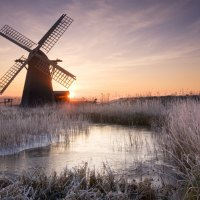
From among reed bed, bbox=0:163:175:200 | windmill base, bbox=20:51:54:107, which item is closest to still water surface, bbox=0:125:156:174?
reed bed, bbox=0:163:175:200

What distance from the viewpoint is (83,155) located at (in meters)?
8.79

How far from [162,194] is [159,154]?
10.0 feet

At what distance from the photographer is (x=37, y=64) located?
23938 millimetres

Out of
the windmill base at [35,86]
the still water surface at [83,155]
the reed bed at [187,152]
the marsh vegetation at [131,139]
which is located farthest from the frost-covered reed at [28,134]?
the windmill base at [35,86]

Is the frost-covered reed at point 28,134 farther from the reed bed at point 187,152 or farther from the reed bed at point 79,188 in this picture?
the reed bed at point 187,152

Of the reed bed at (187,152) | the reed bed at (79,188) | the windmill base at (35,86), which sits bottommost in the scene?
the reed bed at (79,188)

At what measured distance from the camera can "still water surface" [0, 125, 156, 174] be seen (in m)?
7.53

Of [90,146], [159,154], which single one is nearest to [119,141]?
[90,146]

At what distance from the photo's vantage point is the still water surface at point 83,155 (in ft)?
24.7

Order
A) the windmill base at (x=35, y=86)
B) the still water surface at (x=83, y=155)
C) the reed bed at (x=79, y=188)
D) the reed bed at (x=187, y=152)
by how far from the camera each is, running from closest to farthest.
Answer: the reed bed at (x=187, y=152), the reed bed at (x=79, y=188), the still water surface at (x=83, y=155), the windmill base at (x=35, y=86)

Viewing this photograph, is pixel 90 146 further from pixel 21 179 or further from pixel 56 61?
pixel 56 61

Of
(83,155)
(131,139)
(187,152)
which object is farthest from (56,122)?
(187,152)

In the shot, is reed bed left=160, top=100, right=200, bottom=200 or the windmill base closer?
reed bed left=160, top=100, right=200, bottom=200

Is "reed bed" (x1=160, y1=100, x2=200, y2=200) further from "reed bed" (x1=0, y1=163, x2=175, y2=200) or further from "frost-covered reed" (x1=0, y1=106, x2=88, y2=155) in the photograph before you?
"frost-covered reed" (x1=0, y1=106, x2=88, y2=155)
